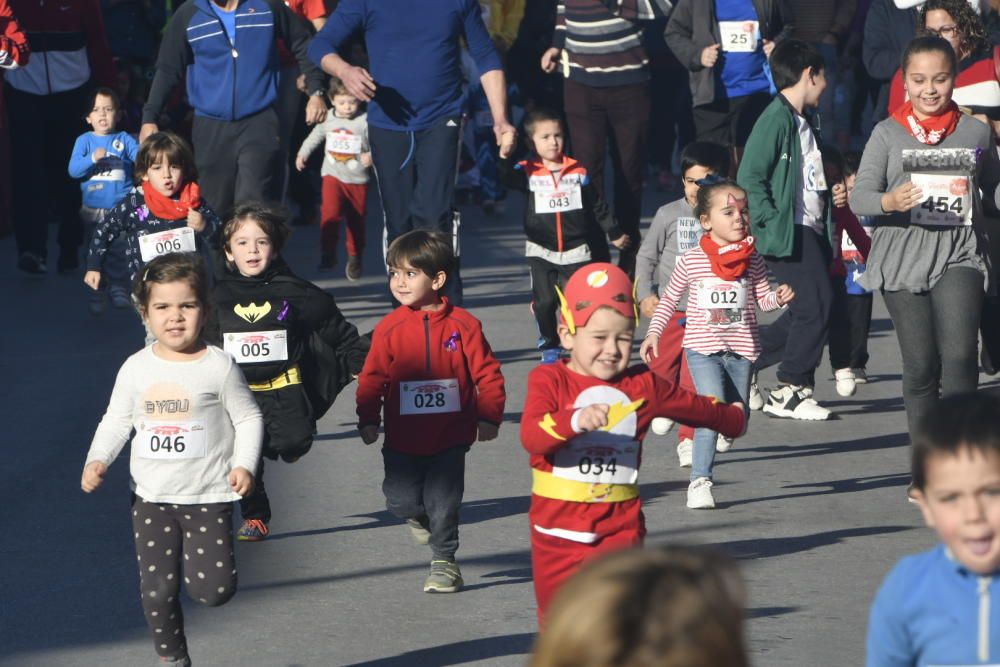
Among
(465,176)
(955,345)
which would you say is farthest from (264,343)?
(465,176)

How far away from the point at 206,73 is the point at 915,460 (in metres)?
7.84

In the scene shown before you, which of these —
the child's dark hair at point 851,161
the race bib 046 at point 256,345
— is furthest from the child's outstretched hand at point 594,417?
the child's dark hair at point 851,161

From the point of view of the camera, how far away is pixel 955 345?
7.83 meters

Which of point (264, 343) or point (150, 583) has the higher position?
point (264, 343)

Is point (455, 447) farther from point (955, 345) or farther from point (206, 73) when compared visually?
point (206, 73)

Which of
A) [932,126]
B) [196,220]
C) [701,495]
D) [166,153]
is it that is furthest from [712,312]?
[166,153]

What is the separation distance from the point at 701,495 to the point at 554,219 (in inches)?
143

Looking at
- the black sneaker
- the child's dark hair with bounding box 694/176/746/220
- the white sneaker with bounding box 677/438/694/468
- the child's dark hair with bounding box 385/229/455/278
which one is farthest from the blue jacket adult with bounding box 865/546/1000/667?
the black sneaker

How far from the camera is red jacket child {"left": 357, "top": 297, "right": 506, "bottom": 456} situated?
6871mm

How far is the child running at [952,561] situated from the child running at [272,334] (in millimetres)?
3996

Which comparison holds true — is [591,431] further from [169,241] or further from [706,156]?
[706,156]

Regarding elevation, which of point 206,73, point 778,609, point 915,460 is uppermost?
point 206,73

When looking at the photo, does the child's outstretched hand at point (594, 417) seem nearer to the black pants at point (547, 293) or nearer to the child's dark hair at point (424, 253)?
the child's dark hair at point (424, 253)

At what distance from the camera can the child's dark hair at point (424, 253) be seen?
22.7ft
